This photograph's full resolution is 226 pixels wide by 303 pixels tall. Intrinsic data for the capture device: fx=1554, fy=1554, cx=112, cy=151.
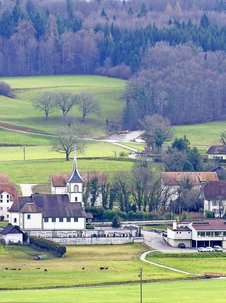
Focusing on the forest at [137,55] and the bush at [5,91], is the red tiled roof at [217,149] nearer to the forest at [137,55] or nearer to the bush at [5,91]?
the forest at [137,55]

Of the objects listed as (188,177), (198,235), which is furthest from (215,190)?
(198,235)

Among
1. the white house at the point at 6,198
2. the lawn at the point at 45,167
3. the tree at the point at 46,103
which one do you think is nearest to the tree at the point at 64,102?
the tree at the point at 46,103

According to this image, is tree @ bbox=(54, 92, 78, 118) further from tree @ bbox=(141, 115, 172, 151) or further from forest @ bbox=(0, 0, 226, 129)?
tree @ bbox=(141, 115, 172, 151)

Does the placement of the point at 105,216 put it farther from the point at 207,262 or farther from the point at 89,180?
the point at 207,262

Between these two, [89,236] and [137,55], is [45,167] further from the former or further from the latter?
[137,55]

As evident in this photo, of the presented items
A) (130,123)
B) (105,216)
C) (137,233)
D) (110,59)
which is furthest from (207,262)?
(110,59)
